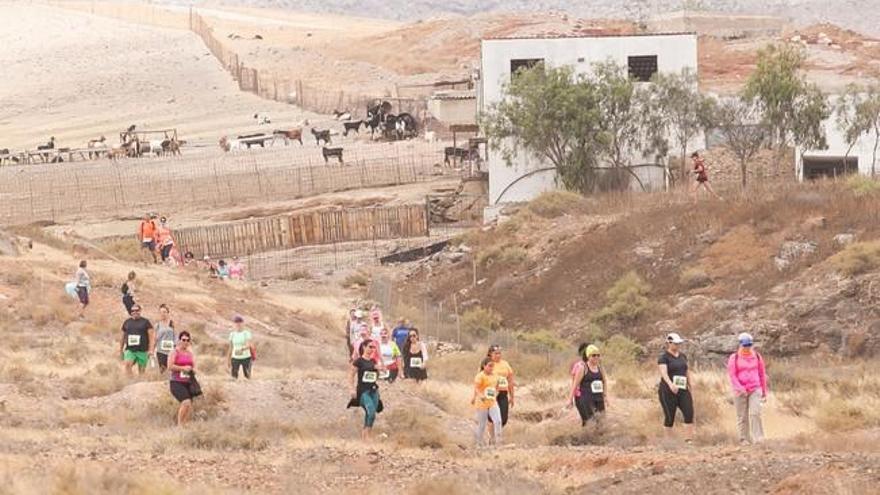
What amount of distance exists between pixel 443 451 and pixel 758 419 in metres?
3.37

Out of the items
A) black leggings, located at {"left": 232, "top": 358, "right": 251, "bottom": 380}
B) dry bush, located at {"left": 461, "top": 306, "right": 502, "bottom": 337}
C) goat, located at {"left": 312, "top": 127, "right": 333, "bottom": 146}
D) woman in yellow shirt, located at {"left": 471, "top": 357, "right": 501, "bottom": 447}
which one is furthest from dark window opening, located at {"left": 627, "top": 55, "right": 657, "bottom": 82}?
woman in yellow shirt, located at {"left": 471, "top": 357, "right": 501, "bottom": 447}

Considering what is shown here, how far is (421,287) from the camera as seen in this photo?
47000 millimetres

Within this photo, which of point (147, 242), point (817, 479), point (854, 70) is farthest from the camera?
point (854, 70)

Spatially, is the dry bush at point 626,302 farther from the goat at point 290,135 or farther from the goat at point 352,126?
the goat at point 352,126

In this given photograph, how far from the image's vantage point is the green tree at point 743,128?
179 ft

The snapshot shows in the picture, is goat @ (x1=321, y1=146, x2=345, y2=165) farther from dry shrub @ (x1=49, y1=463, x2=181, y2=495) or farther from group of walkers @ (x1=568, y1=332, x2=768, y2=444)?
dry shrub @ (x1=49, y1=463, x2=181, y2=495)

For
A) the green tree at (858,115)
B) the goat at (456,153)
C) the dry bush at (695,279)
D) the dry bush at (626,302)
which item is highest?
the green tree at (858,115)

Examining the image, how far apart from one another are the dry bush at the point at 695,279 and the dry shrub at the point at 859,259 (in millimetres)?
3075

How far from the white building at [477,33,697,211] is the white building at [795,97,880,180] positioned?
4.14m

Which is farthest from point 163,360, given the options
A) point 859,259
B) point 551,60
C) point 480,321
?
point 551,60

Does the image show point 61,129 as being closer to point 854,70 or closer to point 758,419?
point 854,70

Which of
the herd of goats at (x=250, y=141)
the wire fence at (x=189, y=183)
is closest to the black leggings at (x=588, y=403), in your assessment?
the wire fence at (x=189, y=183)

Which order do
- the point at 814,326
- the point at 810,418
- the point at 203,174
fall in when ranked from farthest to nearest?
the point at 203,174, the point at 814,326, the point at 810,418

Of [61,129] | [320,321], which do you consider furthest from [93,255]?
[61,129]
